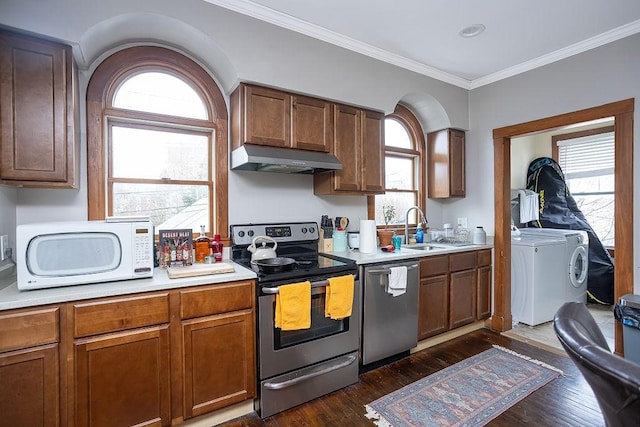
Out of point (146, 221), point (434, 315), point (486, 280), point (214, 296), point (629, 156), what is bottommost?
point (434, 315)

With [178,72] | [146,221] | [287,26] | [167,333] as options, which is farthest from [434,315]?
[178,72]

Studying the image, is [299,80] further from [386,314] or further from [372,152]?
[386,314]

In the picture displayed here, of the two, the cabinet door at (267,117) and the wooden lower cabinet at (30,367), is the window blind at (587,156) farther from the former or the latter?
the wooden lower cabinet at (30,367)

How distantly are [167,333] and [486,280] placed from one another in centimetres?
317

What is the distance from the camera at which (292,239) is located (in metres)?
2.67

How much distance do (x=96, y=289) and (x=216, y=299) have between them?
589 mm

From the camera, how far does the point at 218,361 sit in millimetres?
1838

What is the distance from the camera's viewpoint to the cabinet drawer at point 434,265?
2.83 metres

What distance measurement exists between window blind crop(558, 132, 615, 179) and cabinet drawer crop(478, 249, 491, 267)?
8.11 ft

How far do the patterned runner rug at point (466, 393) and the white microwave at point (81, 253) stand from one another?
172cm

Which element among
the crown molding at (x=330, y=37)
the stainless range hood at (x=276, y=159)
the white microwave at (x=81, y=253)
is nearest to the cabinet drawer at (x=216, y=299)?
the white microwave at (x=81, y=253)

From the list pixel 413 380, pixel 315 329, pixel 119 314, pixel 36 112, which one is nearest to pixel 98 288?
pixel 119 314

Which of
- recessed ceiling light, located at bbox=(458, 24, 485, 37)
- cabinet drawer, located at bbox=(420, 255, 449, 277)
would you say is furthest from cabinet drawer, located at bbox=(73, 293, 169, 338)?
recessed ceiling light, located at bbox=(458, 24, 485, 37)

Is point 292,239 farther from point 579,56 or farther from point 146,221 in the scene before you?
point 579,56
